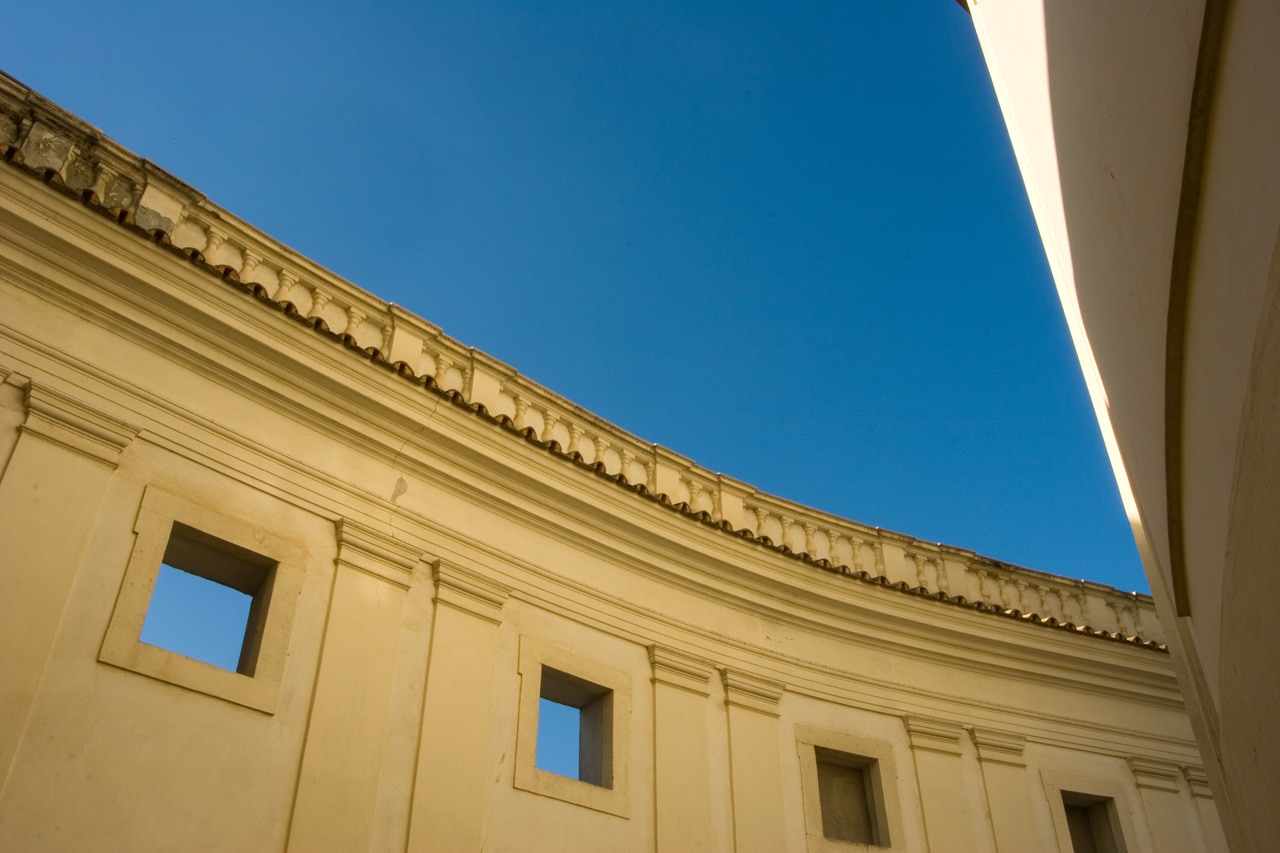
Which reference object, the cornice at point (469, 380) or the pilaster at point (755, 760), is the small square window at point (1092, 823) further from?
the pilaster at point (755, 760)


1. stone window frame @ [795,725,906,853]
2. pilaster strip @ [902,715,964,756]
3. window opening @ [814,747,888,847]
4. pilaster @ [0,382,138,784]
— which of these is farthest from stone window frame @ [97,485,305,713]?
pilaster strip @ [902,715,964,756]

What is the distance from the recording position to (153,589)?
29.0 feet

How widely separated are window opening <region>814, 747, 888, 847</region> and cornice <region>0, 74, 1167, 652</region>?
210 centimetres

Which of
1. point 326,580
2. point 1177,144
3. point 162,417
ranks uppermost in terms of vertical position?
point 162,417

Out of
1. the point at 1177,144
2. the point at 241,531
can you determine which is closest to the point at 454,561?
the point at 241,531

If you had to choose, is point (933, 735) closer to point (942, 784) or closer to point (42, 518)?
point (942, 784)

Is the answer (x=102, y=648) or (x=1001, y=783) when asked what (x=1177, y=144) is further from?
(x=1001, y=783)

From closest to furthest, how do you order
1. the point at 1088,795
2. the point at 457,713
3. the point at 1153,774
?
the point at 457,713 → the point at 1088,795 → the point at 1153,774

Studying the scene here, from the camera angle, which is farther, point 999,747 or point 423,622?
point 999,747

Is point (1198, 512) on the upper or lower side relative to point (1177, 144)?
lower

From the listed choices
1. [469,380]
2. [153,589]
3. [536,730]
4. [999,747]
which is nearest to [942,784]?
[999,747]

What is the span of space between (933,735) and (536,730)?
201 inches

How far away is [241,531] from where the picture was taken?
9.58 meters

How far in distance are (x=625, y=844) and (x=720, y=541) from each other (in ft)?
11.7
